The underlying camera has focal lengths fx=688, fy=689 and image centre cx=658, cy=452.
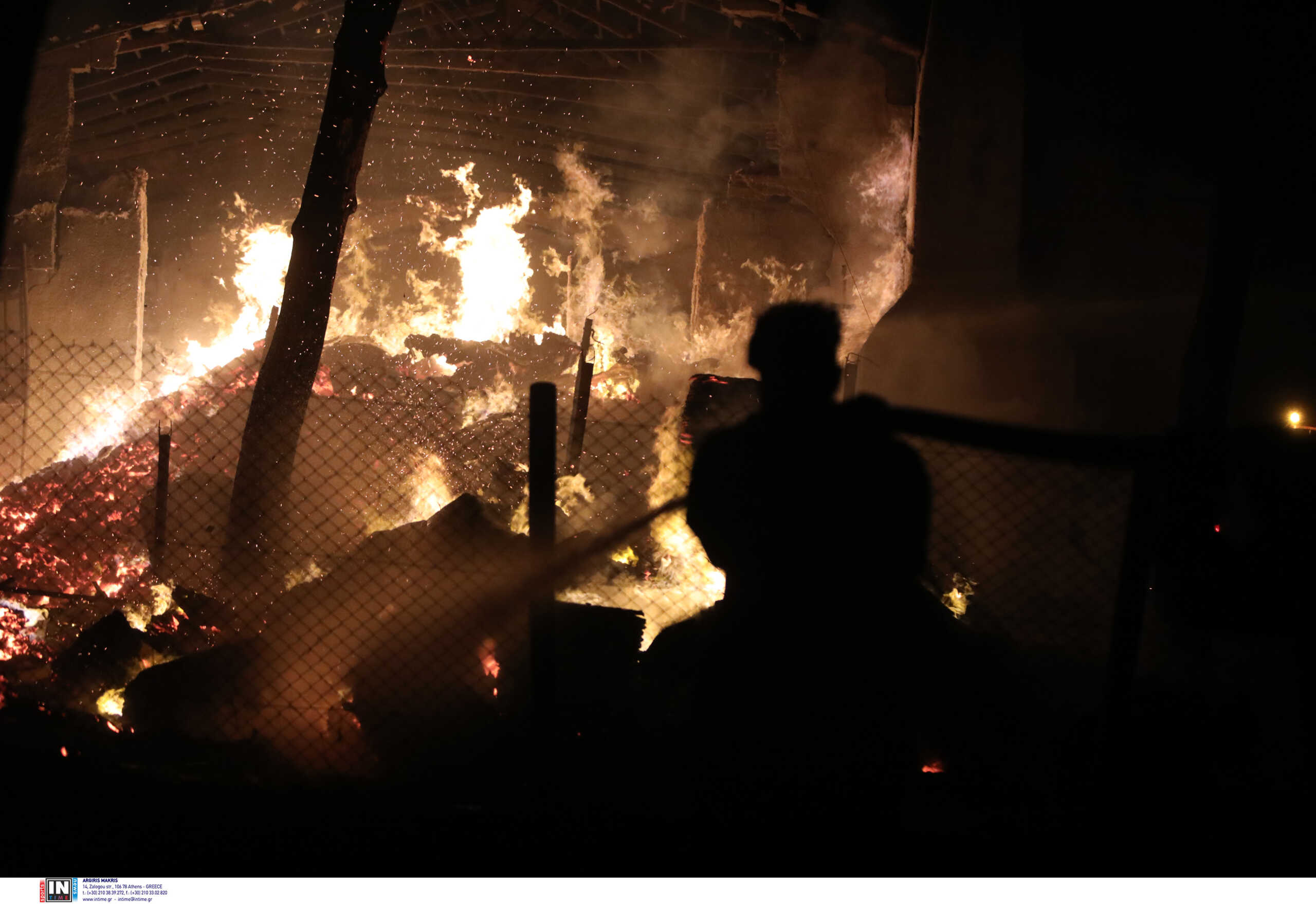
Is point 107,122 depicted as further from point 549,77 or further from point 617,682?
point 617,682

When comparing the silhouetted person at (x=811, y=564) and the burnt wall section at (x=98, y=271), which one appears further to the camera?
the burnt wall section at (x=98, y=271)

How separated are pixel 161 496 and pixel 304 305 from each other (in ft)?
7.87

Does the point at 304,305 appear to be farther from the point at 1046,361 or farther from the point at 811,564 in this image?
the point at 1046,361

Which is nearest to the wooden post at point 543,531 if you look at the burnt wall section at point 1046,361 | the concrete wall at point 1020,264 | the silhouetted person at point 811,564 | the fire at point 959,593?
the silhouetted person at point 811,564

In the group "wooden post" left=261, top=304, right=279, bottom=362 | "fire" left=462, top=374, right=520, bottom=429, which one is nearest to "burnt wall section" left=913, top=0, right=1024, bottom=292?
"fire" left=462, top=374, right=520, bottom=429

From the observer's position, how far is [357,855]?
120 inches

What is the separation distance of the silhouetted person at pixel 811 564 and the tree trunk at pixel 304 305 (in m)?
6.00

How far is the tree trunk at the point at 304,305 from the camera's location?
6.95 m

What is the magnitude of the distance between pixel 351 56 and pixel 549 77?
5.58m

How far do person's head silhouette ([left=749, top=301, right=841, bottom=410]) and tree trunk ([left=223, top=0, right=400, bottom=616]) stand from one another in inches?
238

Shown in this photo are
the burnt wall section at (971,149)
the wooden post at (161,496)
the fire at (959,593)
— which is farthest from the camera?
the fire at (959,593)
